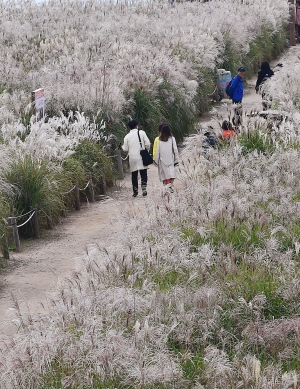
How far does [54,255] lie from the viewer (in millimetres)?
10625

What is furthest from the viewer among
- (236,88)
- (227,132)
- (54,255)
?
(236,88)

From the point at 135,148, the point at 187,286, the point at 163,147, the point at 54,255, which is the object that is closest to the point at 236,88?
the point at 135,148

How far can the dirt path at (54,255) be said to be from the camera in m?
8.72

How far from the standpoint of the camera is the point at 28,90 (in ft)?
55.2

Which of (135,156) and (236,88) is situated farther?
(236,88)

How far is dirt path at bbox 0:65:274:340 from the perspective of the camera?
343 inches

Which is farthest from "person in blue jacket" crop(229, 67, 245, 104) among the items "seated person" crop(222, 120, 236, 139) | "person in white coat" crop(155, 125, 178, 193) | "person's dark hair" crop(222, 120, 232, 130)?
"person in white coat" crop(155, 125, 178, 193)

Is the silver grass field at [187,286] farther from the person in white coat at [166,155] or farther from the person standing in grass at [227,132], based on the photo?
the person in white coat at [166,155]

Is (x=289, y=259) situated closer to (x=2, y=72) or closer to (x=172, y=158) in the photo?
(x=172, y=158)

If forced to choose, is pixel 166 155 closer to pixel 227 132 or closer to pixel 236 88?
pixel 227 132

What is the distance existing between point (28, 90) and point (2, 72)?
3.52 feet

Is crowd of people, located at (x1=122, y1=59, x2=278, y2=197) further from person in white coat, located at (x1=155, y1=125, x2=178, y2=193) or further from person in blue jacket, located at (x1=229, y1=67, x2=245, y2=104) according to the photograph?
person in blue jacket, located at (x1=229, y1=67, x2=245, y2=104)

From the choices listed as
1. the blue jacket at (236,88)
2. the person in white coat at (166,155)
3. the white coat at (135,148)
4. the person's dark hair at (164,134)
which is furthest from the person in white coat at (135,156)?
the blue jacket at (236,88)

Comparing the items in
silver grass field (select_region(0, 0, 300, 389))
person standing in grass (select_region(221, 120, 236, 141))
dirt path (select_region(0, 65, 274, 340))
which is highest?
person standing in grass (select_region(221, 120, 236, 141))
